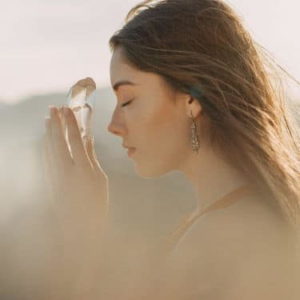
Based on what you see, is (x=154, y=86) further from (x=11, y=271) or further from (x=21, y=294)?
(x=11, y=271)

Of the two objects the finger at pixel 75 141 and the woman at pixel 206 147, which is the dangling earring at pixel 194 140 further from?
the finger at pixel 75 141

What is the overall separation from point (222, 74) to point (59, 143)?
25.8 inches

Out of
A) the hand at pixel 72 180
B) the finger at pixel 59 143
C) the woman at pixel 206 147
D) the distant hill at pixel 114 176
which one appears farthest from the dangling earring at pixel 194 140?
the distant hill at pixel 114 176

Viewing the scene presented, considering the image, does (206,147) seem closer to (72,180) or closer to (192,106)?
(192,106)

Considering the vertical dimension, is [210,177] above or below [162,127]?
below

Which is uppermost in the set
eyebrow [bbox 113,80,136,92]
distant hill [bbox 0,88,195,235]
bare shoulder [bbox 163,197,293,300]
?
eyebrow [bbox 113,80,136,92]

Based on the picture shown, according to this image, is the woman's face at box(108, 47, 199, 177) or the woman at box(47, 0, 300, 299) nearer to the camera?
the woman at box(47, 0, 300, 299)

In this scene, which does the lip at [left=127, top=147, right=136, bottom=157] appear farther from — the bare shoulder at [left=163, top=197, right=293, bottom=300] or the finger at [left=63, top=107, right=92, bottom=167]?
the bare shoulder at [left=163, top=197, right=293, bottom=300]

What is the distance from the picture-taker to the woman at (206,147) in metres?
3.43

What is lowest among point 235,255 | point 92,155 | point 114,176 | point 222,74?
point 114,176

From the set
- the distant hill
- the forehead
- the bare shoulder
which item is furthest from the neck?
the distant hill

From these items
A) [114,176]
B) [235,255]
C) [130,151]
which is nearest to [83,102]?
[130,151]

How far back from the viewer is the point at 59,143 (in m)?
3.62

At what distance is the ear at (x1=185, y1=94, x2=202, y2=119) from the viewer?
3.77 metres
